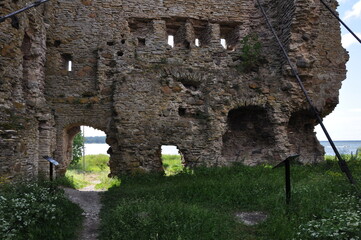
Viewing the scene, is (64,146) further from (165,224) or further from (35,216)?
(165,224)

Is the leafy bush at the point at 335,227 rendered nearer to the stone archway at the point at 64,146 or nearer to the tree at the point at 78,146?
the stone archway at the point at 64,146

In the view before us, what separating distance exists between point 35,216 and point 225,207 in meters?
3.50

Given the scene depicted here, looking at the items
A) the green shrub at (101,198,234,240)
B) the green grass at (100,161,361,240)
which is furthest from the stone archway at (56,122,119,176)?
the green shrub at (101,198,234,240)

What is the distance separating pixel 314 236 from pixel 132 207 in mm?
2942

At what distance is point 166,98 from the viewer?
31.5ft

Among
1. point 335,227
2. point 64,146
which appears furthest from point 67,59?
point 335,227

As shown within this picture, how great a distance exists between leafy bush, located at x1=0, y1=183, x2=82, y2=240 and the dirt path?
17cm

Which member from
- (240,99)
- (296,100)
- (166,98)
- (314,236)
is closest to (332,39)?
(296,100)

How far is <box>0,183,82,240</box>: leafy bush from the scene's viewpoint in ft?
13.8

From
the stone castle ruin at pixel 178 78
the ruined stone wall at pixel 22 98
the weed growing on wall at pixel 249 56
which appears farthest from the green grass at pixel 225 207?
the weed growing on wall at pixel 249 56

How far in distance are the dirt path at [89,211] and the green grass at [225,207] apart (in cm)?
18

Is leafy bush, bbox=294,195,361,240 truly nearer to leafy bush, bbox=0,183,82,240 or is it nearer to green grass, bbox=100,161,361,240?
green grass, bbox=100,161,361,240

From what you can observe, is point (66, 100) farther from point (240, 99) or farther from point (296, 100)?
point (296, 100)

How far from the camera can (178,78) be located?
9883 millimetres
